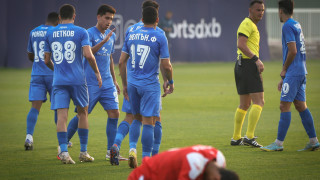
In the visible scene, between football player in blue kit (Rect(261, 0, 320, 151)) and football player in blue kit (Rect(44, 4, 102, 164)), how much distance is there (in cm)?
284

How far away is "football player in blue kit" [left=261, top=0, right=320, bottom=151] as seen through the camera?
881cm

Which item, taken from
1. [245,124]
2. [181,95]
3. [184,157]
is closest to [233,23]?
[181,95]

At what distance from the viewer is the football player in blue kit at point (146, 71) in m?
7.61

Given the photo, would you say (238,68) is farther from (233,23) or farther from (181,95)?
(233,23)

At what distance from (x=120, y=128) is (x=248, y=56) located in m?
2.48

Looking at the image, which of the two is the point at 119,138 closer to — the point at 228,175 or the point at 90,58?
the point at 90,58

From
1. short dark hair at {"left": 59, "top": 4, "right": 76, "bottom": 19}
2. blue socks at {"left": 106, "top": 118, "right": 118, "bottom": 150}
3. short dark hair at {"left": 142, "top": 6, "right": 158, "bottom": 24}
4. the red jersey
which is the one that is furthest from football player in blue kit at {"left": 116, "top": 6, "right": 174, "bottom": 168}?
the red jersey

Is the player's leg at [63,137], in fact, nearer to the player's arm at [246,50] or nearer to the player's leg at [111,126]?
the player's leg at [111,126]

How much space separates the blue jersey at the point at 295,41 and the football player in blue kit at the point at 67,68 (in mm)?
2898

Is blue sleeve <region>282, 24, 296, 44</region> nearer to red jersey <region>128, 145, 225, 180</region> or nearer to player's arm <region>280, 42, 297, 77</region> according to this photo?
player's arm <region>280, 42, 297, 77</region>

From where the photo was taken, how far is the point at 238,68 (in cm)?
975

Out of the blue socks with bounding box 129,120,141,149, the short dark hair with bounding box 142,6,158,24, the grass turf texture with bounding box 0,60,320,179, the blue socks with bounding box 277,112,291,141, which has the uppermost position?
the short dark hair with bounding box 142,6,158,24

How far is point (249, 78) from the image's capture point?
31.3 feet

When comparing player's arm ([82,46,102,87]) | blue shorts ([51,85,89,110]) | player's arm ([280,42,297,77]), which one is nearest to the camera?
player's arm ([82,46,102,87])
